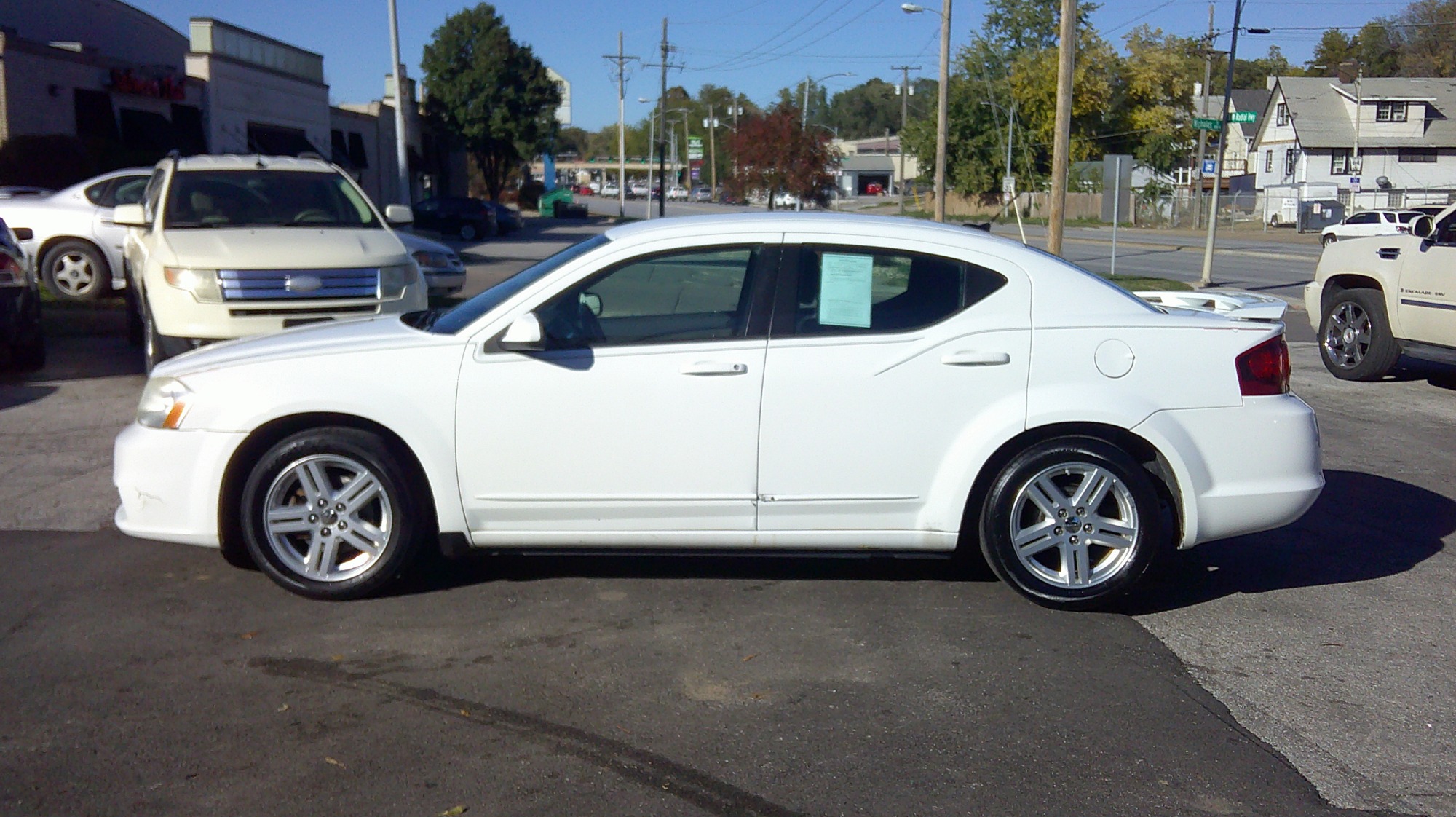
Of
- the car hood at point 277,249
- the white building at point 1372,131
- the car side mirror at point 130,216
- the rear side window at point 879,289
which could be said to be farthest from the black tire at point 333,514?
the white building at point 1372,131

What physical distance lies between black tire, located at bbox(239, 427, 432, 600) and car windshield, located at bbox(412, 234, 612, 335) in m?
0.61

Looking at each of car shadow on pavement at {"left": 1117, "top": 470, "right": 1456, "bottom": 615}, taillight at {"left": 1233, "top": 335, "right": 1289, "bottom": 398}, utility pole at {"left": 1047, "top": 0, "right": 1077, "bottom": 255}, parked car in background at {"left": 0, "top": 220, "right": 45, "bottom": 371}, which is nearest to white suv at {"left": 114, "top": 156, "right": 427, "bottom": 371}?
parked car in background at {"left": 0, "top": 220, "right": 45, "bottom": 371}

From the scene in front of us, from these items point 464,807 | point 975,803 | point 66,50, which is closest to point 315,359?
point 464,807

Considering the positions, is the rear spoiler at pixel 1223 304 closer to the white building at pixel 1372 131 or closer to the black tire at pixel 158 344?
the black tire at pixel 158 344

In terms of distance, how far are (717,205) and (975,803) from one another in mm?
73598

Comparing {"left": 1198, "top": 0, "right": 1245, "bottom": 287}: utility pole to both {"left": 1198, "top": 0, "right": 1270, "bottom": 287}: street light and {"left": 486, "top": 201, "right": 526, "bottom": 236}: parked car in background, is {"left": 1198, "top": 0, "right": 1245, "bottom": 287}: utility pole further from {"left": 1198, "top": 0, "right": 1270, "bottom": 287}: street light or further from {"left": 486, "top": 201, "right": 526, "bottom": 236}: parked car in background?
{"left": 486, "top": 201, "right": 526, "bottom": 236}: parked car in background

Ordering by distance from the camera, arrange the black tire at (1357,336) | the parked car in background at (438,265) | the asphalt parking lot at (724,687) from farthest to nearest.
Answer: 1. the parked car in background at (438,265)
2. the black tire at (1357,336)
3. the asphalt parking lot at (724,687)

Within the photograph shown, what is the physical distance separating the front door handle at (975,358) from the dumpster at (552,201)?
58.3m

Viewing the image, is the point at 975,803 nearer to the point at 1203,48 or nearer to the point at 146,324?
the point at 146,324

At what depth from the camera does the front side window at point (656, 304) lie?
5305 mm

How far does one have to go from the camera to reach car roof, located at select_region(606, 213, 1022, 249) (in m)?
5.43

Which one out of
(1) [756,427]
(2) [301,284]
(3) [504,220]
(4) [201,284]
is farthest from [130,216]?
(3) [504,220]

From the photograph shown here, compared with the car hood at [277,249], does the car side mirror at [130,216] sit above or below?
above

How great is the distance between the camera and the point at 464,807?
3.65 m
